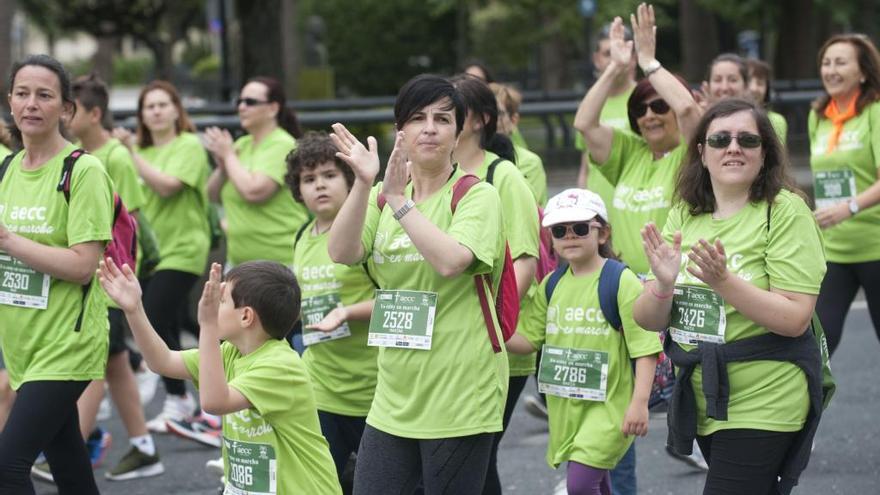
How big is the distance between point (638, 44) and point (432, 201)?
6.56ft

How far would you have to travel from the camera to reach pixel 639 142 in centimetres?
677

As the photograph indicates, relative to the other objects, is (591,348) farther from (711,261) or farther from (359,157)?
(359,157)

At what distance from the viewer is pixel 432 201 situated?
15.6 ft

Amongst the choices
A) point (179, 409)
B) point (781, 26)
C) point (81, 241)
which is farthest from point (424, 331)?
point (781, 26)

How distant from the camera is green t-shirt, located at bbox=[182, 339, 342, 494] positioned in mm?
4609

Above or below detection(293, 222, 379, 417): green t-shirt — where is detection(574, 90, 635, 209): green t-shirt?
above

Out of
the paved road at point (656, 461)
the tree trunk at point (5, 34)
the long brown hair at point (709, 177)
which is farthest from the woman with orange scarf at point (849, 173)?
the tree trunk at point (5, 34)

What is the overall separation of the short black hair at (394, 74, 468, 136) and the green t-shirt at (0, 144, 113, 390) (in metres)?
1.50

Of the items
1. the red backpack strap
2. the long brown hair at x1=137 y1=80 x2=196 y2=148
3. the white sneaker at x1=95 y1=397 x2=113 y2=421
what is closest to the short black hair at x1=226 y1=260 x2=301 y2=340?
the red backpack strap

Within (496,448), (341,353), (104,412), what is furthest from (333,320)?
(104,412)

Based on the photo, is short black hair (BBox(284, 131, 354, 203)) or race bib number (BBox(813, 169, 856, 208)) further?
race bib number (BBox(813, 169, 856, 208))

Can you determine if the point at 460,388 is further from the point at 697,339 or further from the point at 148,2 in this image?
the point at 148,2

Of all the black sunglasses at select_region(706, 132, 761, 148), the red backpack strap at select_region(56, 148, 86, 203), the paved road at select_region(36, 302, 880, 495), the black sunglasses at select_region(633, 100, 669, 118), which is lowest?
the paved road at select_region(36, 302, 880, 495)

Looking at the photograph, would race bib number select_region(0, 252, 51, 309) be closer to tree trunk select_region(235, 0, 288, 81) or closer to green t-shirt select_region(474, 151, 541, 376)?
green t-shirt select_region(474, 151, 541, 376)
